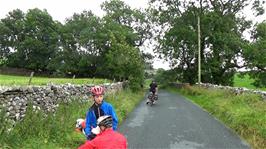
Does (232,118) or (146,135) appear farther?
(232,118)

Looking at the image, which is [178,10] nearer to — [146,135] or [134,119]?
[134,119]

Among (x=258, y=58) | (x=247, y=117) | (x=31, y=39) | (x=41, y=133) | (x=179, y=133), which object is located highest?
(x=31, y=39)

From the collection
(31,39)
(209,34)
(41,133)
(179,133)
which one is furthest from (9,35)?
(41,133)

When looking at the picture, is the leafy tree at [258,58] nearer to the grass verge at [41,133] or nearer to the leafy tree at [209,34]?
the leafy tree at [209,34]

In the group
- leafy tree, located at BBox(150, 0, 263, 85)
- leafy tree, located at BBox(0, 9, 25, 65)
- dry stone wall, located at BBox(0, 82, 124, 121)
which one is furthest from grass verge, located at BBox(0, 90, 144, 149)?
leafy tree, located at BBox(0, 9, 25, 65)

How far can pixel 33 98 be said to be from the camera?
12906 millimetres

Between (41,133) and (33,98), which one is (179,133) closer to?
(33,98)

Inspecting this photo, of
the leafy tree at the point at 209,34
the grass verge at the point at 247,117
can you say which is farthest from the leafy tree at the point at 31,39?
the grass verge at the point at 247,117

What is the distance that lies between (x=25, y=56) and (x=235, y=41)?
33402 millimetres

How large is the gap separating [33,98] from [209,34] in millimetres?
38924

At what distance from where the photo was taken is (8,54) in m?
68.2

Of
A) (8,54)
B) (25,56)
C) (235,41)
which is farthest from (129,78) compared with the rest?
(8,54)

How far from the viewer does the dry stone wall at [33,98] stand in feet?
35.9

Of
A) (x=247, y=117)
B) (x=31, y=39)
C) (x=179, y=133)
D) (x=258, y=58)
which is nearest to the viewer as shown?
(x=179, y=133)
